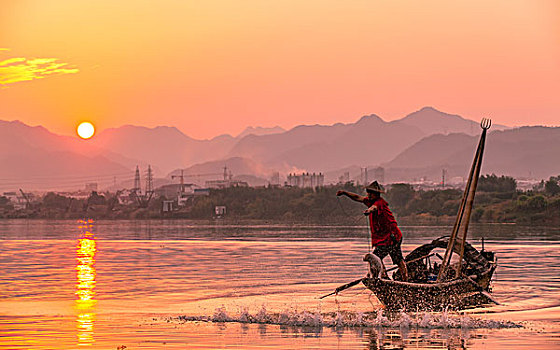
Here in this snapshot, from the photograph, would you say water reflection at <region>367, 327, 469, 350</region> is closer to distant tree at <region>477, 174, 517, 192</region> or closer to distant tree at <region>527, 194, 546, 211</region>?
distant tree at <region>527, 194, 546, 211</region>

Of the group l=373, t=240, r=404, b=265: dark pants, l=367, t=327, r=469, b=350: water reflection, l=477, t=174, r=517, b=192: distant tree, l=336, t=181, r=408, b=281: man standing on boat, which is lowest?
l=367, t=327, r=469, b=350: water reflection

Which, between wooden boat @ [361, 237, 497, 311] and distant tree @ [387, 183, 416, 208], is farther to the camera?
distant tree @ [387, 183, 416, 208]

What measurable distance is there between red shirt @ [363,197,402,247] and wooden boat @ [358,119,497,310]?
2.12ft

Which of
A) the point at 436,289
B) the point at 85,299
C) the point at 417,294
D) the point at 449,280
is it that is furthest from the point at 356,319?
the point at 85,299

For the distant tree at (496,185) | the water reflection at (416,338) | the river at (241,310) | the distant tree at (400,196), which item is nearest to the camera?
the water reflection at (416,338)

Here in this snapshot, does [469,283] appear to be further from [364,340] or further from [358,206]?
[358,206]

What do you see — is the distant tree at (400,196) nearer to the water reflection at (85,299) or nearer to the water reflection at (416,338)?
the water reflection at (85,299)

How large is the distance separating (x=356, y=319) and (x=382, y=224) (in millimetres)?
2561

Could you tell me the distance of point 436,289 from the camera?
24.4 meters

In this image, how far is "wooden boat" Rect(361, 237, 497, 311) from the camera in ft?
79.2

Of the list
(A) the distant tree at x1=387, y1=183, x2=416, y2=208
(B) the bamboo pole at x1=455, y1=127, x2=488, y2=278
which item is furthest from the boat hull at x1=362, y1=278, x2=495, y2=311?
(A) the distant tree at x1=387, y1=183, x2=416, y2=208

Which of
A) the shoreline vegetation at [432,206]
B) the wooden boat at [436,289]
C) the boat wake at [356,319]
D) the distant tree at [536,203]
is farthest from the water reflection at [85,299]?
the distant tree at [536,203]

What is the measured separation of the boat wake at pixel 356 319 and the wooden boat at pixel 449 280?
468 millimetres

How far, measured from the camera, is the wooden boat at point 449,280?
79.4ft
